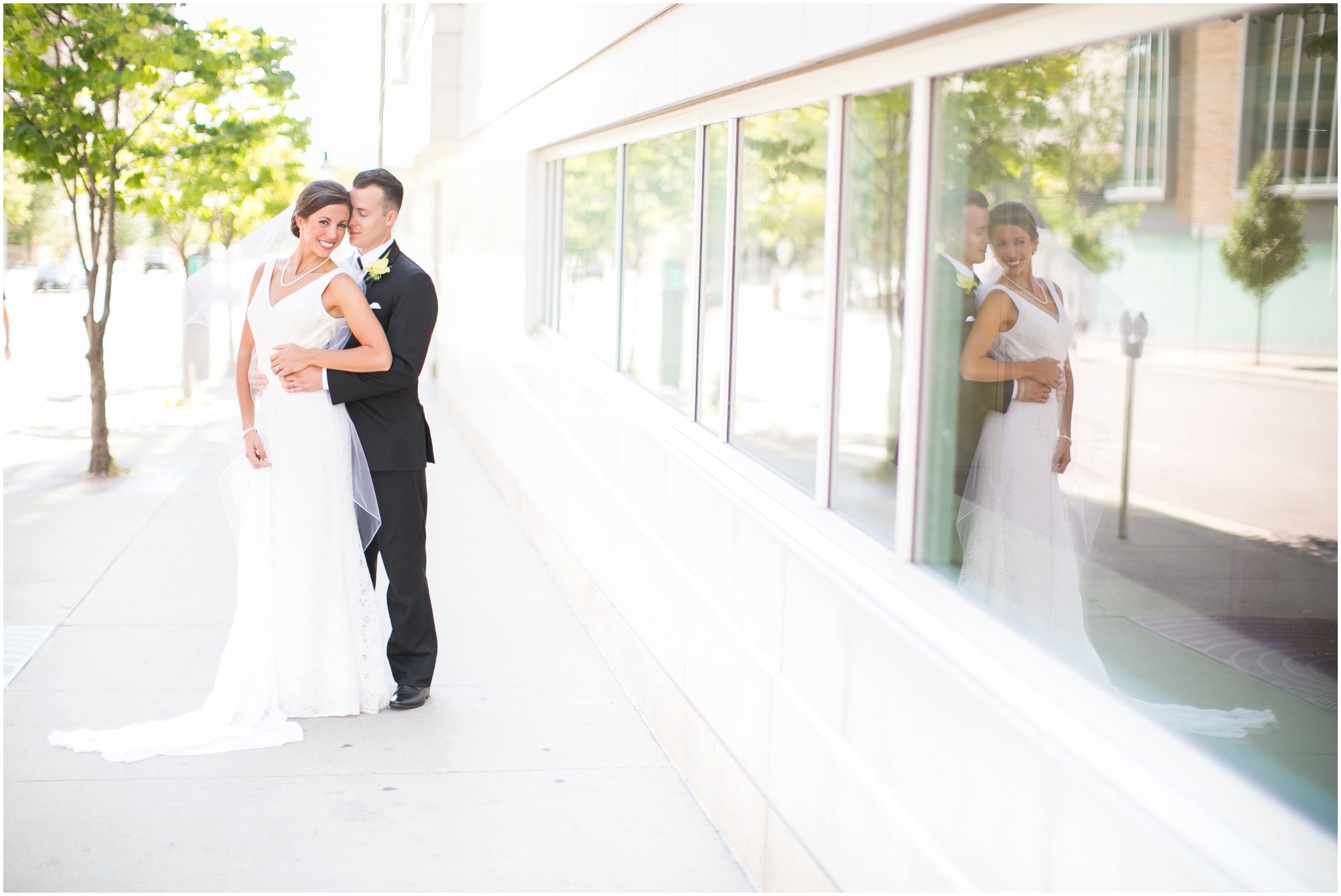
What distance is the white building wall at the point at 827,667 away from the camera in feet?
7.33

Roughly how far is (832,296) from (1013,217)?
1.75 ft

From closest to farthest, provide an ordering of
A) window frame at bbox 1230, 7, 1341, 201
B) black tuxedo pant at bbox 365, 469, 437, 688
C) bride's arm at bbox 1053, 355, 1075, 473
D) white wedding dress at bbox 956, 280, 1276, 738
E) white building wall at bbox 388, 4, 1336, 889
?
white building wall at bbox 388, 4, 1336, 889, white wedding dress at bbox 956, 280, 1276, 738, window frame at bbox 1230, 7, 1341, 201, bride's arm at bbox 1053, 355, 1075, 473, black tuxedo pant at bbox 365, 469, 437, 688

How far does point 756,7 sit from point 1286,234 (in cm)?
209

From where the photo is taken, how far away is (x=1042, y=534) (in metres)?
4.45

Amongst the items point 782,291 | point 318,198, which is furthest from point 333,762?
point 782,291

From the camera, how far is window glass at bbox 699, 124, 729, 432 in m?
5.28

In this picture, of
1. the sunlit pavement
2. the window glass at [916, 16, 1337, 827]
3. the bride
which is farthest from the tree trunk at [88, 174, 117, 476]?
A: the window glass at [916, 16, 1337, 827]

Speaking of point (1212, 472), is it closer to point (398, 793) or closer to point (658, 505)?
point (658, 505)

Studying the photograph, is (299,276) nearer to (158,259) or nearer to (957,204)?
(957,204)

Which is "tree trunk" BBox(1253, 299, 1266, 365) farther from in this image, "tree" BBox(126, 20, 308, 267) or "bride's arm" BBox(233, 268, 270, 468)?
"tree" BBox(126, 20, 308, 267)

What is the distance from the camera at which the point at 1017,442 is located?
14.1 feet

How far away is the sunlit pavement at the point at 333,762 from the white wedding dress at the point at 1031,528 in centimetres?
122

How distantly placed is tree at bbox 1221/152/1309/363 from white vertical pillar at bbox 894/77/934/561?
1886 mm

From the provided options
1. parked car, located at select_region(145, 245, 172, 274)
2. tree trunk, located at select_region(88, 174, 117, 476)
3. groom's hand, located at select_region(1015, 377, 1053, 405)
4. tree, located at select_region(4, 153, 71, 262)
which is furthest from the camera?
parked car, located at select_region(145, 245, 172, 274)
